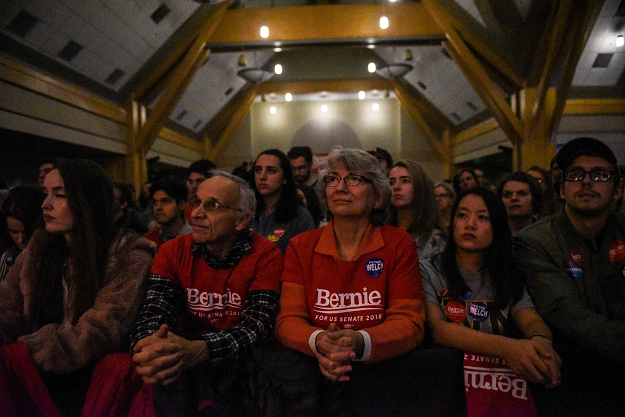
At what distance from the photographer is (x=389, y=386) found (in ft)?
4.30

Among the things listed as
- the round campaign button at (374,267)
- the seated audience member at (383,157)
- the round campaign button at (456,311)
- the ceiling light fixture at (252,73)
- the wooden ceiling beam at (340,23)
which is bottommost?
the round campaign button at (456,311)

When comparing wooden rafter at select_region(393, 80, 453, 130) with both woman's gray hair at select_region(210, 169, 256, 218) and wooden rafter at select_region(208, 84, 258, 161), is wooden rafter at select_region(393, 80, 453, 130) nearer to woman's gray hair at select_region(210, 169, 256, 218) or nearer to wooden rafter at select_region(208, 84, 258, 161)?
wooden rafter at select_region(208, 84, 258, 161)

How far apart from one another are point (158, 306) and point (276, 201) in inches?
51.5

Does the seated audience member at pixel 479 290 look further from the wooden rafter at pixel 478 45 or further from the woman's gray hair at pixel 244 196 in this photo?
the wooden rafter at pixel 478 45

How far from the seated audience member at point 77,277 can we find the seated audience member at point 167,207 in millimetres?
1349

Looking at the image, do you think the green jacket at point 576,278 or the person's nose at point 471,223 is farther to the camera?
the person's nose at point 471,223

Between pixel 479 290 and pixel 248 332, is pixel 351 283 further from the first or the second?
pixel 479 290

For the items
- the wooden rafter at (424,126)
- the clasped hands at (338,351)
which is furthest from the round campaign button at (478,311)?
the wooden rafter at (424,126)

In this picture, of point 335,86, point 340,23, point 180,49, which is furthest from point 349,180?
point 335,86

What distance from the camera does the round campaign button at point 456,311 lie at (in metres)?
1.58

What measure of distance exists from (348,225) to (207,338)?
682 mm

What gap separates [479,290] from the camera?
1633mm

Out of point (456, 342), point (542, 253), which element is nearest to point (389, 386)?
point (456, 342)

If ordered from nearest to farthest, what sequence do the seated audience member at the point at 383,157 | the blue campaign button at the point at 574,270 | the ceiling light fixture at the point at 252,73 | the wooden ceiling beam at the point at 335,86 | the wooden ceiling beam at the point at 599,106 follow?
1. the blue campaign button at the point at 574,270
2. the seated audience member at the point at 383,157
3. the wooden ceiling beam at the point at 599,106
4. the ceiling light fixture at the point at 252,73
5. the wooden ceiling beam at the point at 335,86
